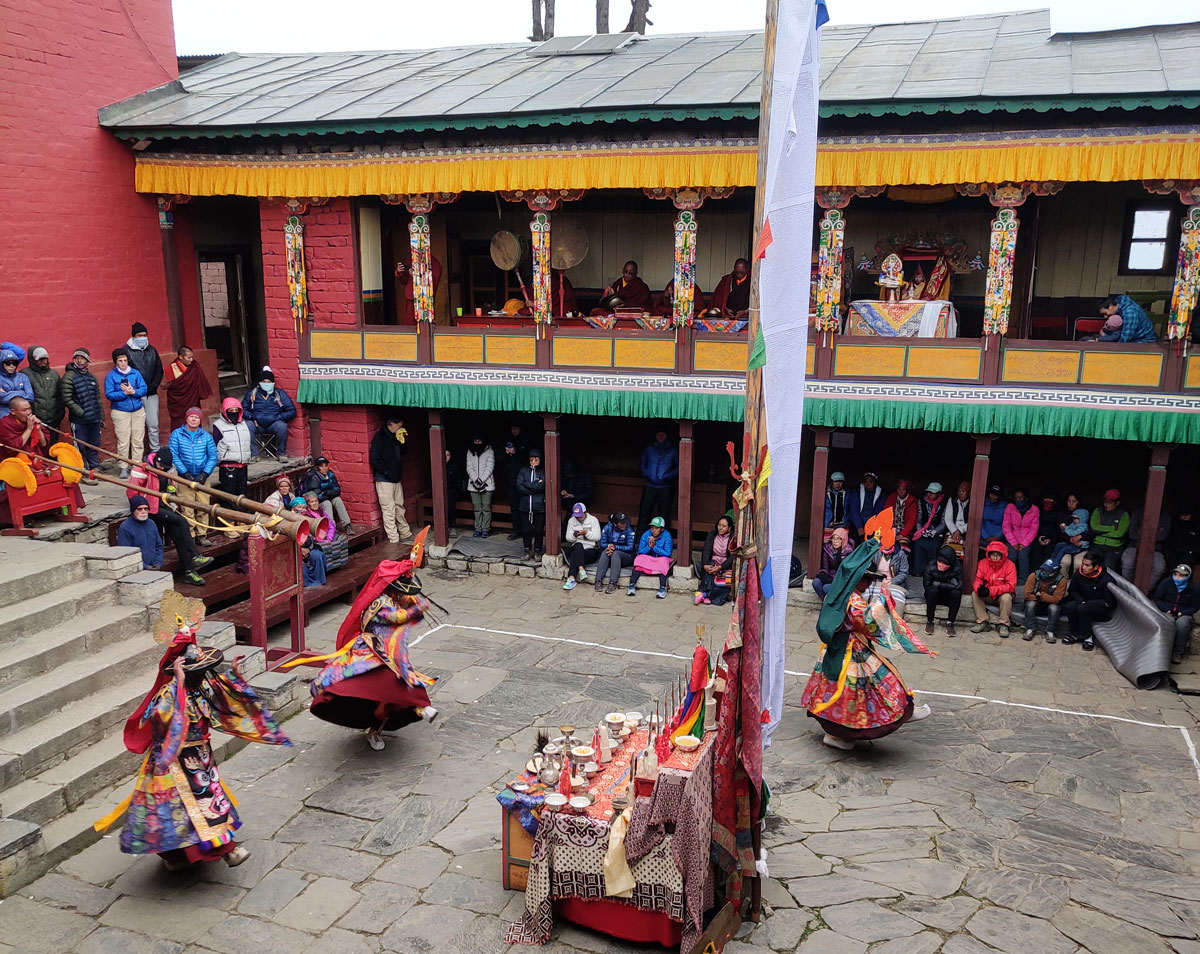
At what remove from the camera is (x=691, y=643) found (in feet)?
38.0

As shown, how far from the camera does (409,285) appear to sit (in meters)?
15.4

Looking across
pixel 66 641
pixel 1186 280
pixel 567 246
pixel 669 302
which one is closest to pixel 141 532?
pixel 66 641

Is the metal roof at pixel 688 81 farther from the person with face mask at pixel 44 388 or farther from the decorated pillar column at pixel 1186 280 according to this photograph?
the person with face mask at pixel 44 388

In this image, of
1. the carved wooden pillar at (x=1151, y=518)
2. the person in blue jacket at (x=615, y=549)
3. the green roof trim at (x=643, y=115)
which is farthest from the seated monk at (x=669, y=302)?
the carved wooden pillar at (x=1151, y=518)

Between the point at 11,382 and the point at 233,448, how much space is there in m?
2.66

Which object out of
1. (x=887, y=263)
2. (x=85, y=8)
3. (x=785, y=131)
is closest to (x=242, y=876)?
(x=785, y=131)

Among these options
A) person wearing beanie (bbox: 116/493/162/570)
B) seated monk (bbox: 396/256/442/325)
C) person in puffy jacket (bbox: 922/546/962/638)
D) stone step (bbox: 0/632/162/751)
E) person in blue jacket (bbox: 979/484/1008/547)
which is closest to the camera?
stone step (bbox: 0/632/162/751)

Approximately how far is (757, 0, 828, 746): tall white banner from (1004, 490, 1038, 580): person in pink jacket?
25.2ft

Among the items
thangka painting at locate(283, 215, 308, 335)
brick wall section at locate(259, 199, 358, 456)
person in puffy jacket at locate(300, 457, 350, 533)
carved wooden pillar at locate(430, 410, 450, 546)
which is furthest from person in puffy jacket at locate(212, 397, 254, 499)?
carved wooden pillar at locate(430, 410, 450, 546)

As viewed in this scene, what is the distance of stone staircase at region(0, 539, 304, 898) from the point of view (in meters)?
7.03

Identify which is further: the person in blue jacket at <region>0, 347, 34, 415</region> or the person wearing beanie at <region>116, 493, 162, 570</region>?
the person in blue jacket at <region>0, 347, 34, 415</region>

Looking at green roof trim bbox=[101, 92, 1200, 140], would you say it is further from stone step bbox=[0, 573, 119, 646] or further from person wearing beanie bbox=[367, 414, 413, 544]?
stone step bbox=[0, 573, 119, 646]

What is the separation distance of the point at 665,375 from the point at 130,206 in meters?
8.39

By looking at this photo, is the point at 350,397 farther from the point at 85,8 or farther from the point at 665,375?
the point at 85,8
